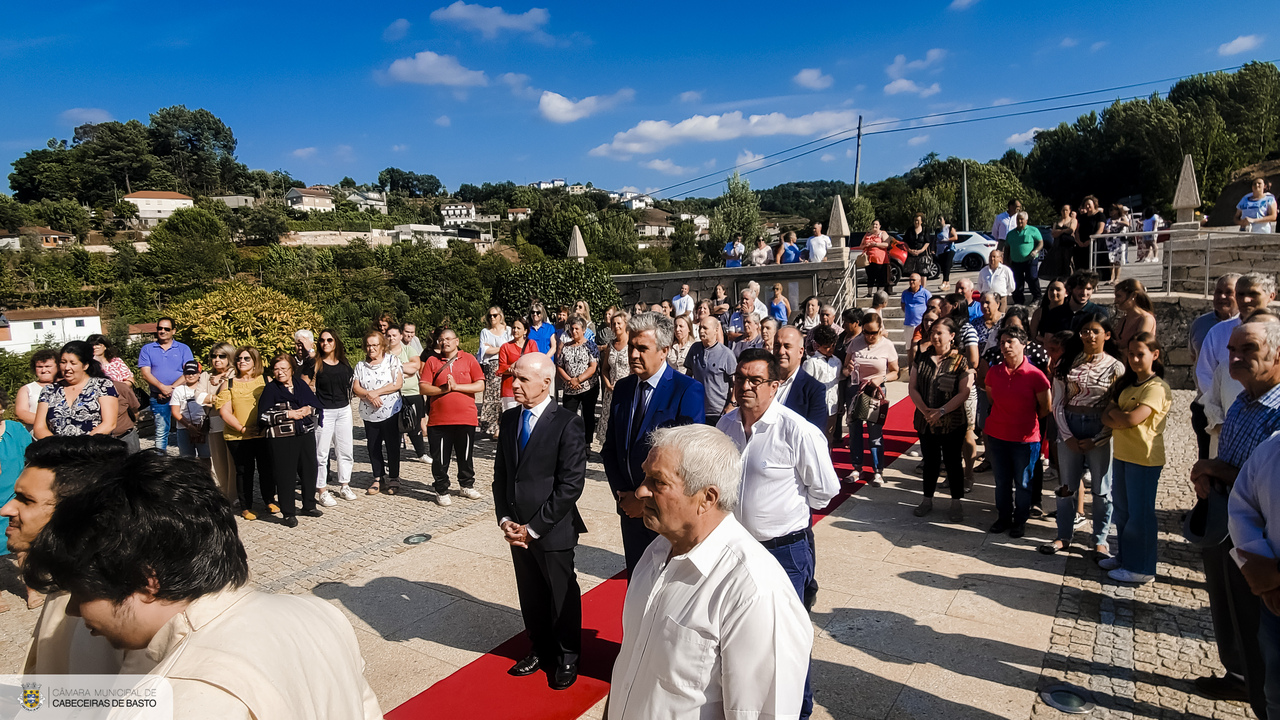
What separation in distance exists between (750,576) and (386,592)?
4.22 metres

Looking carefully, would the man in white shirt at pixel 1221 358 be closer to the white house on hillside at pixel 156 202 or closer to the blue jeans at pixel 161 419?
the blue jeans at pixel 161 419

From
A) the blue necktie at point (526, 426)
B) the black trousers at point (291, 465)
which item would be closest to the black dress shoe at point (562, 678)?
the blue necktie at point (526, 426)

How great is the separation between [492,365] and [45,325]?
179 feet

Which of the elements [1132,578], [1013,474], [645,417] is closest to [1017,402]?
[1013,474]

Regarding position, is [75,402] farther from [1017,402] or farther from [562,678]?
[1017,402]

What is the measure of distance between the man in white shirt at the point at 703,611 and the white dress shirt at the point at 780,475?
138cm

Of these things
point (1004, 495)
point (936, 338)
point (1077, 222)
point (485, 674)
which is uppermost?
point (1077, 222)

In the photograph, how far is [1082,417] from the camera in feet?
16.5

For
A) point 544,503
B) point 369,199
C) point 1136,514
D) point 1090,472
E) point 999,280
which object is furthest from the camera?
point 369,199

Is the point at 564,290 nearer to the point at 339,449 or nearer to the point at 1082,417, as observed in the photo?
the point at 339,449

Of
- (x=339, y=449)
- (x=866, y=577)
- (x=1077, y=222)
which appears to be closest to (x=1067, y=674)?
(x=866, y=577)

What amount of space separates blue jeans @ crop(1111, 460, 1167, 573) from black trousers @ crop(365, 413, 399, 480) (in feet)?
21.7

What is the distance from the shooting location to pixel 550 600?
3.92 m

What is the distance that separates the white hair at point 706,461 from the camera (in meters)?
2.03
